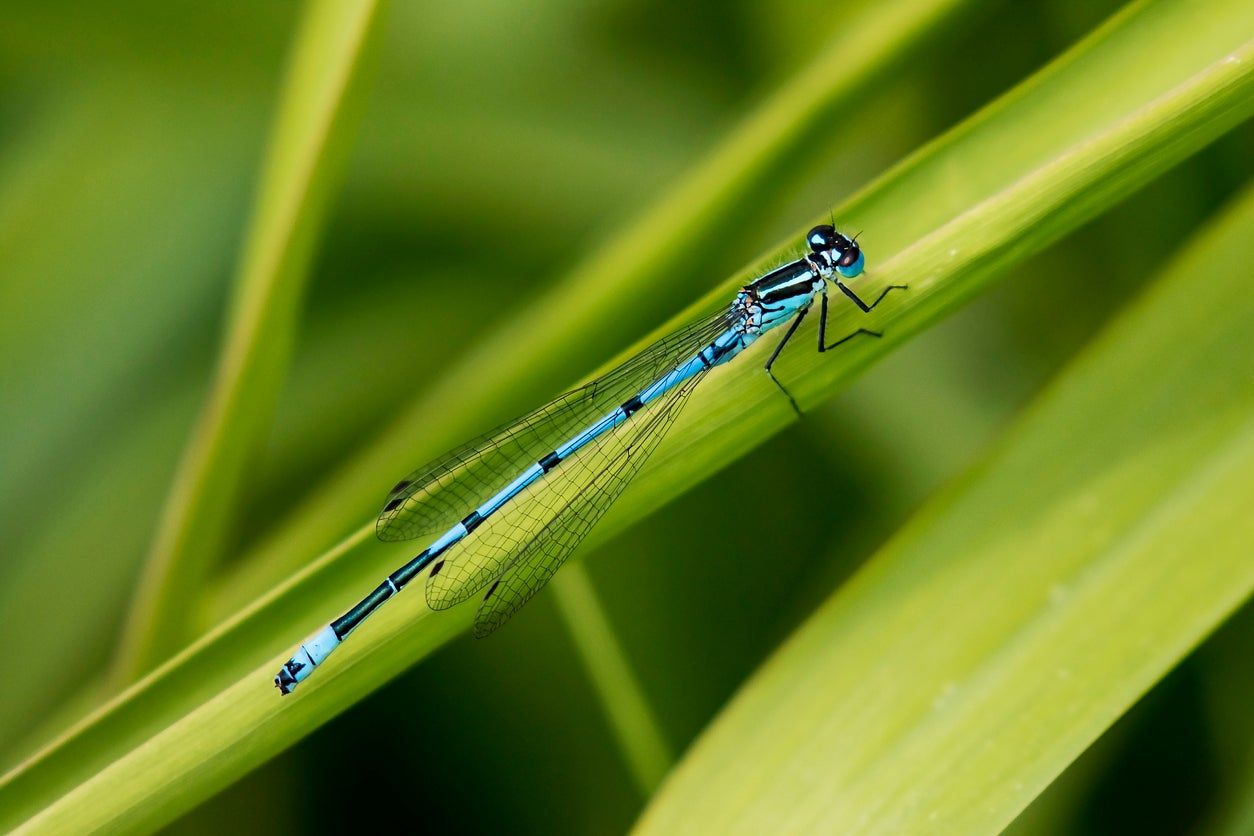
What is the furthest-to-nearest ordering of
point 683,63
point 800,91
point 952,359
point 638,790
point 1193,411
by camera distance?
point 683,63 → point 952,359 → point 638,790 → point 800,91 → point 1193,411

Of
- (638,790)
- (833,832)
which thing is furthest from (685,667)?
(833,832)

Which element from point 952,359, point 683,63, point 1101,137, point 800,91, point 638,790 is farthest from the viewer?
point 683,63

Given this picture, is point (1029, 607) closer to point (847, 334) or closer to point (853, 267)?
point (847, 334)

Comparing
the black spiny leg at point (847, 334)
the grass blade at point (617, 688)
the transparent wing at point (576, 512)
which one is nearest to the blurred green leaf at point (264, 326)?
the transparent wing at point (576, 512)

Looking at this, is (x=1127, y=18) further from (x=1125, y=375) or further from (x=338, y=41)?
(x=338, y=41)

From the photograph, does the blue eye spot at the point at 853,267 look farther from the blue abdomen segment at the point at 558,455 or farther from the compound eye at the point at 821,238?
the blue abdomen segment at the point at 558,455

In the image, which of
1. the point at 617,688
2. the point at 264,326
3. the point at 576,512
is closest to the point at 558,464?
the point at 576,512

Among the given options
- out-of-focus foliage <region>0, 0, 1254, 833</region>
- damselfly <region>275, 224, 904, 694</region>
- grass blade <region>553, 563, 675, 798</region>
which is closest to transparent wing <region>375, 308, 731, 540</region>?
damselfly <region>275, 224, 904, 694</region>
